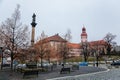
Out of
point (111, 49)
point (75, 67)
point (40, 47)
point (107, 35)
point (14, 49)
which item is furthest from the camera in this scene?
point (111, 49)

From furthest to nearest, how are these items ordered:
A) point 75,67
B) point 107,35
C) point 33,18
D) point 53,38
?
point 53,38, point 107,35, point 33,18, point 75,67

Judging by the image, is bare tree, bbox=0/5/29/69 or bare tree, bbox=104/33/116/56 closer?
bare tree, bbox=0/5/29/69

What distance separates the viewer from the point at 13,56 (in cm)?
3288

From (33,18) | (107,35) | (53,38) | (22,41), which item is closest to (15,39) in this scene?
(22,41)

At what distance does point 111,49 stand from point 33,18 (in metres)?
60.5

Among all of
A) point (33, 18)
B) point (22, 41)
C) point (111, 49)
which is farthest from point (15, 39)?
point (111, 49)

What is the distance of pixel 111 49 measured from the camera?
9756 centimetres

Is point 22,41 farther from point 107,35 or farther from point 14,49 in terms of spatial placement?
point 107,35

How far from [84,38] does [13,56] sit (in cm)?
9094

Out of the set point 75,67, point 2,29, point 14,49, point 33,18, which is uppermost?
point 33,18

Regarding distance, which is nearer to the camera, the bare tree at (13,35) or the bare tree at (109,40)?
the bare tree at (13,35)

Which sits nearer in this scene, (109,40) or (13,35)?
(13,35)

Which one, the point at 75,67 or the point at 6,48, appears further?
the point at 75,67

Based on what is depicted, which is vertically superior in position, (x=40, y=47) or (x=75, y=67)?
(x=40, y=47)
